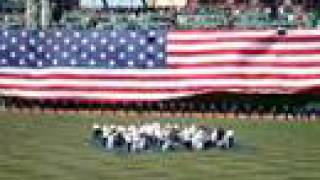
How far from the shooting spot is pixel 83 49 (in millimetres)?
Result: 18688

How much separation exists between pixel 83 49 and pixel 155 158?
23.3ft

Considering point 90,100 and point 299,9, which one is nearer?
point 90,100

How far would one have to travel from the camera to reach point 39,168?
1132 centimetres

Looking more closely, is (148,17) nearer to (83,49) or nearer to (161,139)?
(83,49)

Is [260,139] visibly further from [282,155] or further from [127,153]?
[127,153]

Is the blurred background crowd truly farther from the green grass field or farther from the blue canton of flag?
the green grass field

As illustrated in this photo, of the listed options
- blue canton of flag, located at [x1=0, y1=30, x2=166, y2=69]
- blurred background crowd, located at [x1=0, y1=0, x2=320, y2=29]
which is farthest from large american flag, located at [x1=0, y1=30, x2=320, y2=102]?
blurred background crowd, located at [x1=0, y1=0, x2=320, y2=29]

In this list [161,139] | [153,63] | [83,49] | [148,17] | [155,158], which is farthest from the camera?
[148,17]

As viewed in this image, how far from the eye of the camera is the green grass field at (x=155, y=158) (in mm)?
10873

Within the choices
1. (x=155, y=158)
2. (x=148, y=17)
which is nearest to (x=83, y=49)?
(x=155, y=158)

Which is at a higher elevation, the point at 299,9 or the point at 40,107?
the point at 299,9

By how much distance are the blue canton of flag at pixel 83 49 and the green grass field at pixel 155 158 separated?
2.90 metres

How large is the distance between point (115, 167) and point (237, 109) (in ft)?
24.9

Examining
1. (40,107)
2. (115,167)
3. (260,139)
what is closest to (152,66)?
(40,107)
